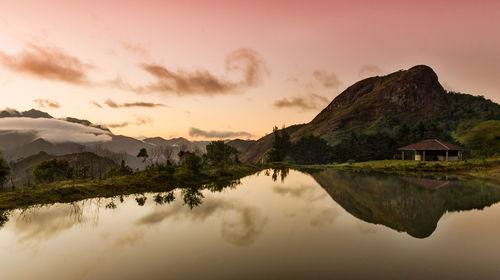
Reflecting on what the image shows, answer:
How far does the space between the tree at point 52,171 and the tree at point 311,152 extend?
8685 cm

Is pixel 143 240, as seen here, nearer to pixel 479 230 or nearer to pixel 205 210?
pixel 205 210

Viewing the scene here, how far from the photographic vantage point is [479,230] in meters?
16.8

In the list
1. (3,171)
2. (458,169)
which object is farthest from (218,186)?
(458,169)

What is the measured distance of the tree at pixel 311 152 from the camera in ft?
357

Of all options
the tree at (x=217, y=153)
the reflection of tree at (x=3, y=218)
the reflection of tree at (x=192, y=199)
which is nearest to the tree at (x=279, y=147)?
the tree at (x=217, y=153)

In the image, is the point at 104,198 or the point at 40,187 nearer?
the point at 104,198

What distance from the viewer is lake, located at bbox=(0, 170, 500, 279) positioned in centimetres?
1120

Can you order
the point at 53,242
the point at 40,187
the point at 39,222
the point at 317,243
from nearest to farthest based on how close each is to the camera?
the point at 317,243, the point at 53,242, the point at 39,222, the point at 40,187

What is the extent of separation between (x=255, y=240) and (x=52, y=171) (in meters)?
45.1

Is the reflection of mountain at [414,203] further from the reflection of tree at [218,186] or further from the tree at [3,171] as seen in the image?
the tree at [3,171]

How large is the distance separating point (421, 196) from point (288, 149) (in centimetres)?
9164

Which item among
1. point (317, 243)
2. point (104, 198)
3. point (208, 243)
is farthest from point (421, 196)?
point (104, 198)

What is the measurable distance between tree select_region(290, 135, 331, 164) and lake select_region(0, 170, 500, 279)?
3218 inches

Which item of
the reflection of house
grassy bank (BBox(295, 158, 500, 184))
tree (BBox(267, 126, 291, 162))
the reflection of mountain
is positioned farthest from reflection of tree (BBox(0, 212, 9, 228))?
tree (BBox(267, 126, 291, 162))
